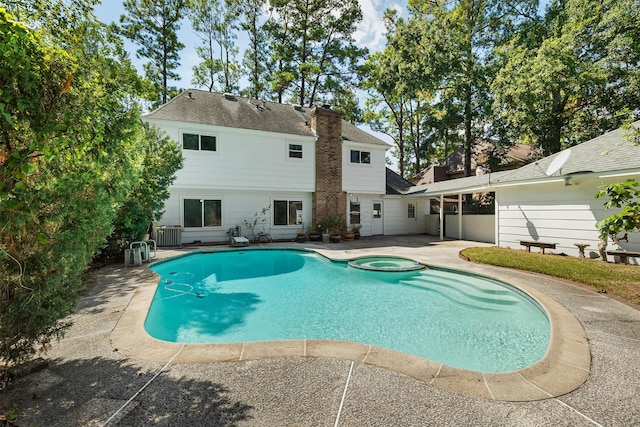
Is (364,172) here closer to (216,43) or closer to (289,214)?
(289,214)

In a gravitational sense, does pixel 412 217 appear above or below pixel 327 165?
below

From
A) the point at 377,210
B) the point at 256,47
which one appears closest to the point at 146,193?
the point at 377,210

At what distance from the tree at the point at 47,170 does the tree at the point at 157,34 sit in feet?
69.7

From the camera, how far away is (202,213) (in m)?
13.7

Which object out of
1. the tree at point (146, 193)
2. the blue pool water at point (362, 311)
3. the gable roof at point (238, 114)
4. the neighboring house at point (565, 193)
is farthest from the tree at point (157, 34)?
the neighboring house at point (565, 193)

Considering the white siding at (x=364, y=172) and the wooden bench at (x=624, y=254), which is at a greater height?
the white siding at (x=364, y=172)

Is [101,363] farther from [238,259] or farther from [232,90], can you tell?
[232,90]

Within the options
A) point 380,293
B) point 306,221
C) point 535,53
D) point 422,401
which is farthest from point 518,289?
point 535,53

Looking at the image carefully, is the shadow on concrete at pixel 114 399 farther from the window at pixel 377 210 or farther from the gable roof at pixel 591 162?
the window at pixel 377 210

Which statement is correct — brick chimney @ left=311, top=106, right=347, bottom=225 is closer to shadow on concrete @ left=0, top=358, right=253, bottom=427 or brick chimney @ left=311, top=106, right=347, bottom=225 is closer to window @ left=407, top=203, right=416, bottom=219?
window @ left=407, top=203, right=416, bottom=219

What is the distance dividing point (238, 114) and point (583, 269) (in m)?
15.0

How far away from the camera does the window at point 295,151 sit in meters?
15.1

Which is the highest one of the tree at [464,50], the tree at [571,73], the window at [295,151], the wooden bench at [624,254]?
the tree at [464,50]

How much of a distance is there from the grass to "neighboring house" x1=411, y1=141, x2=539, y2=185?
14.0m
